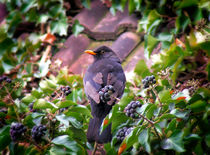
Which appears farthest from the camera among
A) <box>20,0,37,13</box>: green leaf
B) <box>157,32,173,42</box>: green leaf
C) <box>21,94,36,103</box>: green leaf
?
<box>20,0,37,13</box>: green leaf

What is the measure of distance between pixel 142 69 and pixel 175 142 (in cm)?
91

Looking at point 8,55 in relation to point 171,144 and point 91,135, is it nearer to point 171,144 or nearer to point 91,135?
point 91,135

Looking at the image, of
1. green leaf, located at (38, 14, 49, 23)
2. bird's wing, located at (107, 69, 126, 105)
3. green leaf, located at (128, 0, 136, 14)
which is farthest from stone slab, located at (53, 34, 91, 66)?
bird's wing, located at (107, 69, 126, 105)

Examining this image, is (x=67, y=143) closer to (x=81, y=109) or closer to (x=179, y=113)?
(x=81, y=109)

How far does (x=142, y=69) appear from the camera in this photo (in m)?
2.51

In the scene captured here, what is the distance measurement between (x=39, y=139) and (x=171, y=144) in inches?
36.1

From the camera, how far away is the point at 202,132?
1800mm

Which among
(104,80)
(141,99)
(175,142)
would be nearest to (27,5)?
(104,80)

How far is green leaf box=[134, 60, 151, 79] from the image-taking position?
2.43 m

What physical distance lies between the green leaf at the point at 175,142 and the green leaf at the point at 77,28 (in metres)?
2.28

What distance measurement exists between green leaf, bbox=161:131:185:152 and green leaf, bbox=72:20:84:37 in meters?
2.28

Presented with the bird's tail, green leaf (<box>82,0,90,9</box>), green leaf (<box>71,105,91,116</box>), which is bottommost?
the bird's tail

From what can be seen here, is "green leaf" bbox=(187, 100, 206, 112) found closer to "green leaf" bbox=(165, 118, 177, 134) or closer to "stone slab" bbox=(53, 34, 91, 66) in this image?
"green leaf" bbox=(165, 118, 177, 134)

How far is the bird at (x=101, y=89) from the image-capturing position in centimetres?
224
